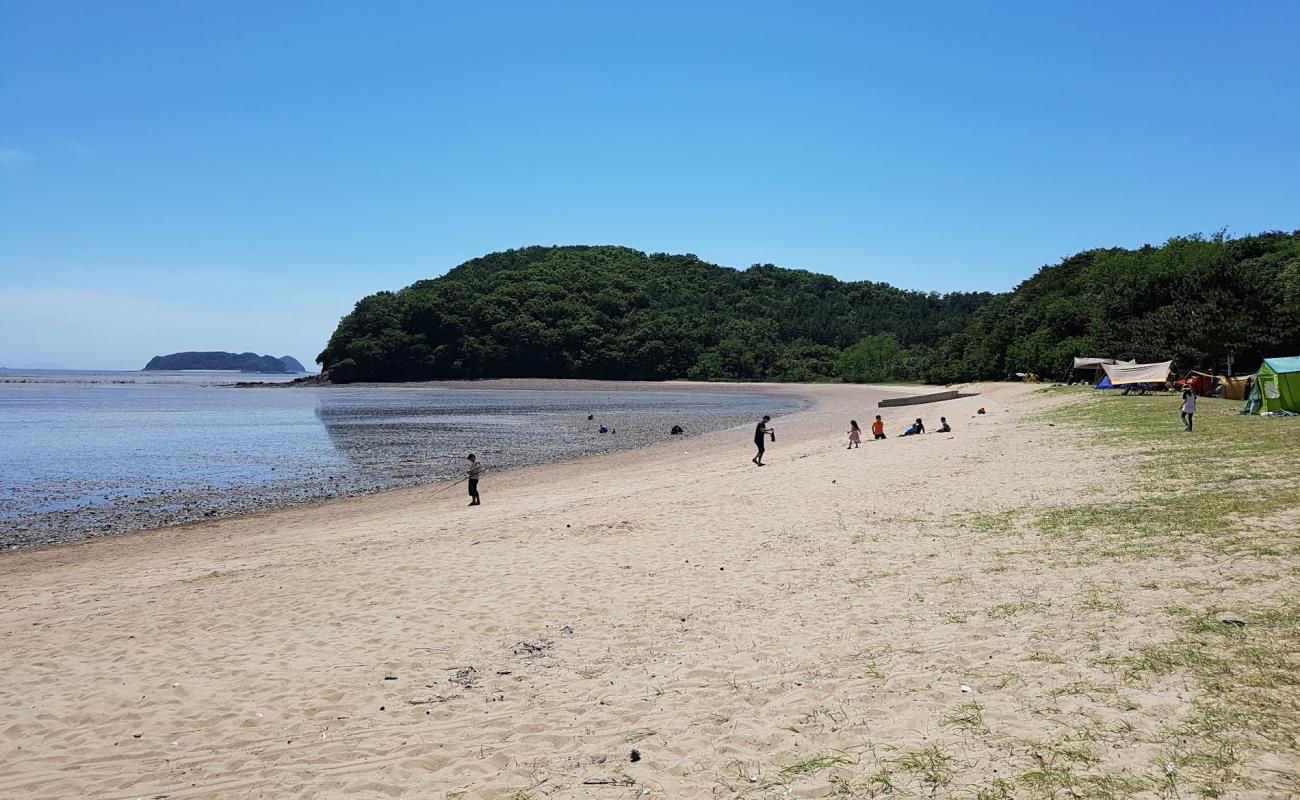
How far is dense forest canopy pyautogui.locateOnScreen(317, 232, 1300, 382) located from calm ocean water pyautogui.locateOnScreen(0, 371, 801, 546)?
108 ft

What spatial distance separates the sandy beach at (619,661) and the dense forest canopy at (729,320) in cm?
5527

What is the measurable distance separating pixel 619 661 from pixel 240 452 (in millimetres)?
32818

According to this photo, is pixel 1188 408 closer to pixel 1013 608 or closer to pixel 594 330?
pixel 1013 608

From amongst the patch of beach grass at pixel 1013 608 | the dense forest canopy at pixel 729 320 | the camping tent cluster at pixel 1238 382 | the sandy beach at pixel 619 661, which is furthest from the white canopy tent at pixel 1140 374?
the patch of beach grass at pixel 1013 608

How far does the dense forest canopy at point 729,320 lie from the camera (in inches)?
2822

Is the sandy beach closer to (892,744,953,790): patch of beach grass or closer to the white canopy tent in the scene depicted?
(892,744,953,790): patch of beach grass

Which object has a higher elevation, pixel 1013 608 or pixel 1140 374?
pixel 1140 374

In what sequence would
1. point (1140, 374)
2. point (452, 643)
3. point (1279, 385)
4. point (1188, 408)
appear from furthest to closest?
point (1140, 374) < point (1279, 385) < point (1188, 408) < point (452, 643)

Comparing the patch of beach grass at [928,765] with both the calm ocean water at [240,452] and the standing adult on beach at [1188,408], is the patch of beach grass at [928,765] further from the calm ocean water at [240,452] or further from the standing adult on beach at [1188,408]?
the standing adult on beach at [1188,408]

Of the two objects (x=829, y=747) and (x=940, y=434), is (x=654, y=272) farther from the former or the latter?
(x=829, y=747)

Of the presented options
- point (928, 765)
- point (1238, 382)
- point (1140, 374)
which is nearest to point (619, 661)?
point (928, 765)

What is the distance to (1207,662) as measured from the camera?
5.84 meters

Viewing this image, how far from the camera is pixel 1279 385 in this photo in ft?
78.4

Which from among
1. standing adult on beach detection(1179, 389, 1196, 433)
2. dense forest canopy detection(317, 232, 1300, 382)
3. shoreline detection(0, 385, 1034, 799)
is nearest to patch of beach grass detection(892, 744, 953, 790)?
shoreline detection(0, 385, 1034, 799)
